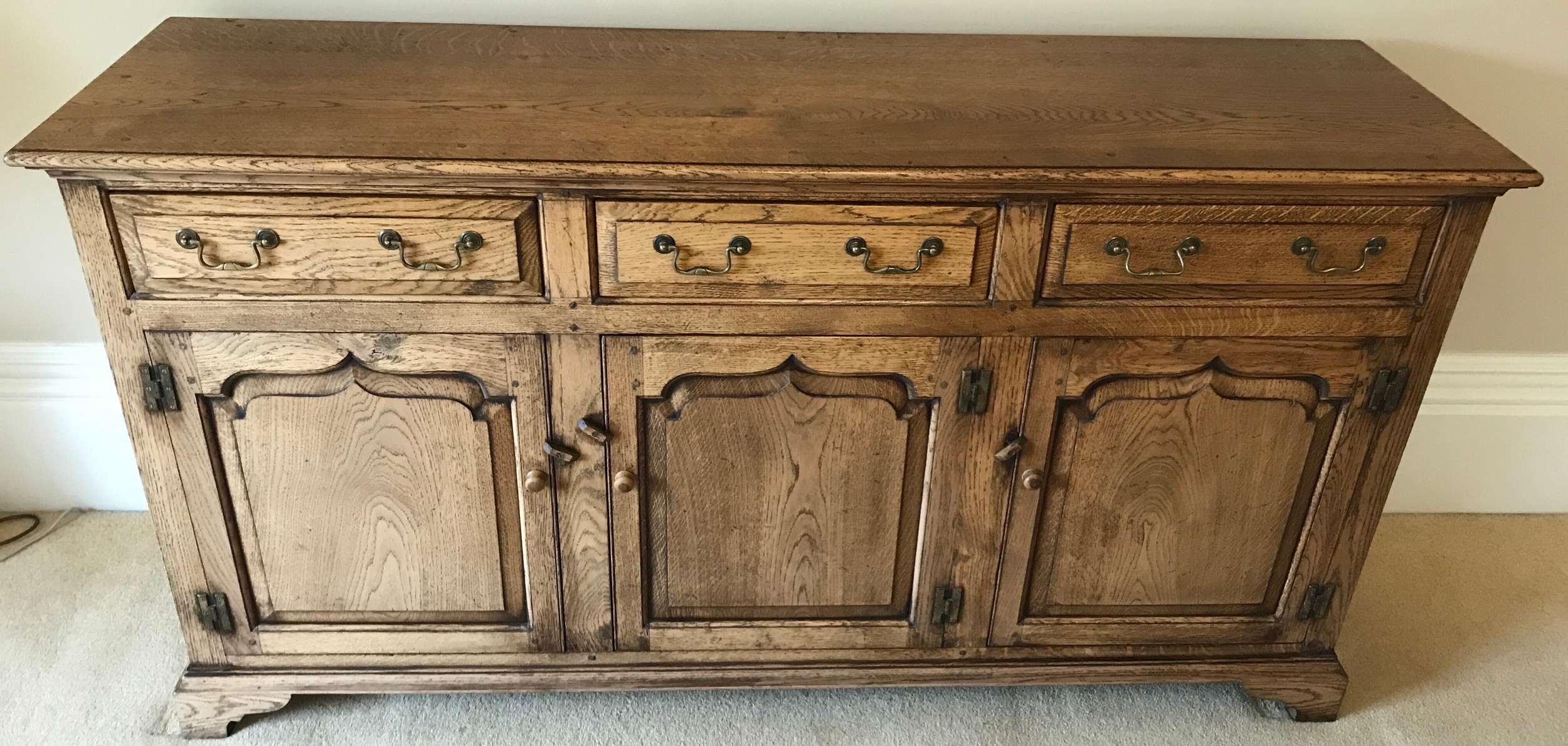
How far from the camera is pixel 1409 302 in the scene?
1.34 meters

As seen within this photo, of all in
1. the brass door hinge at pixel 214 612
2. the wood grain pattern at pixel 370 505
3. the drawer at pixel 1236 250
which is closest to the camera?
the drawer at pixel 1236 250

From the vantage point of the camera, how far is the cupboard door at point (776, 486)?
1340mm

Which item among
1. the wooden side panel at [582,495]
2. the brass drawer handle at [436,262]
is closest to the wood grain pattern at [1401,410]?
the wooden side panel at [582,495]

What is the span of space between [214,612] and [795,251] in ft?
2.95

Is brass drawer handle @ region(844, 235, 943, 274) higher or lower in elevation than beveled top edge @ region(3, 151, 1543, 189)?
lower

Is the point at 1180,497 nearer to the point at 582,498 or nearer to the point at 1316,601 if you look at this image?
the point at 1316,601

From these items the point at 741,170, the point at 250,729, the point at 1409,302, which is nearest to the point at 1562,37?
the point at 1409,302

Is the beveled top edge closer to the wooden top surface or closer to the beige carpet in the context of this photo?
the wooden top surface

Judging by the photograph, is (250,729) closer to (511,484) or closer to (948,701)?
(511,484)

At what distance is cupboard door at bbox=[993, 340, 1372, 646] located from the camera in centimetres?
137

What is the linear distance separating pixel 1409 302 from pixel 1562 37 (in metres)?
0.68

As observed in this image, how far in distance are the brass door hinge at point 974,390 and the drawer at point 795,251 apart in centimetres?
10

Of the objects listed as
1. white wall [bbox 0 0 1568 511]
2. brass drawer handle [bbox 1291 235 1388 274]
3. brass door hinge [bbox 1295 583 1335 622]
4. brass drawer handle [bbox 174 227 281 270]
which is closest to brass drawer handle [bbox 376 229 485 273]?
brass drawer handle [bbox 174 227 281 270]

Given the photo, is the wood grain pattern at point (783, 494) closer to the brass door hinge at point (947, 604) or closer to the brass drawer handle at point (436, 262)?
the brass door hinge at point (947, 604)
